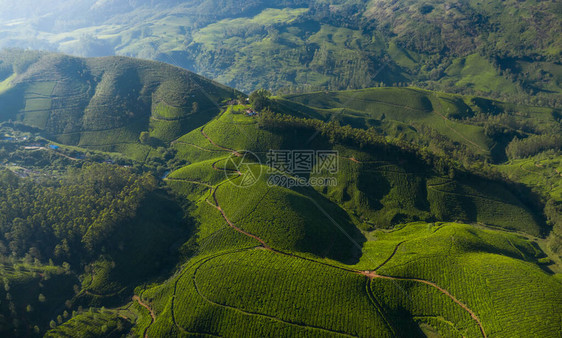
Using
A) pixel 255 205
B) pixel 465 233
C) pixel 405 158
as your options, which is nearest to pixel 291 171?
pixel 255 205

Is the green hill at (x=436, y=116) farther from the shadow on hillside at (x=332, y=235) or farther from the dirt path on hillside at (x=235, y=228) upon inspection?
the shadow on hillside at (x=332, y=235)

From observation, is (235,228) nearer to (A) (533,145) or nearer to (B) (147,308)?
(B) (147,308)

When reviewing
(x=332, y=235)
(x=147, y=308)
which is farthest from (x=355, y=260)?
(x=147, y=308)

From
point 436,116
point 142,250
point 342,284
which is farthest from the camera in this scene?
point 436,116

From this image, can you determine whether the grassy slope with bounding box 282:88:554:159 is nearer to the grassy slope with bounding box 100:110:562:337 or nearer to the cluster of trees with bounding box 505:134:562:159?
the cluster of trees with bounding box 505:134:562:159

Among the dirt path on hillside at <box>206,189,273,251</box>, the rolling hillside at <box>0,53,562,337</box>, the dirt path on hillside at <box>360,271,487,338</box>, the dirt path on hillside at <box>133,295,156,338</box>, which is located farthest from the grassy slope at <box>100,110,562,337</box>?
the dirt path on hillside at <box>133,295,156,338</box>
